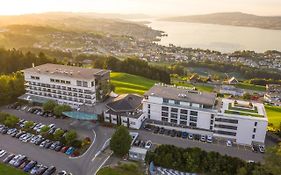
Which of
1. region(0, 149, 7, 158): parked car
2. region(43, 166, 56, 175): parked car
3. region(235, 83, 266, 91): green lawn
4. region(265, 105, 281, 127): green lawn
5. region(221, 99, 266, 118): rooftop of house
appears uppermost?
region(221, 99, 266, 118): rooftop of house

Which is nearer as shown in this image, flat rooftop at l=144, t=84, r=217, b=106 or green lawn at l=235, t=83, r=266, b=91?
flat rooftop at l=144, t=84, r=217, b=106

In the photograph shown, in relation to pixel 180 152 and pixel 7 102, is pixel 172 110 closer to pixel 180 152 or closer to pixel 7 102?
pixel 180 152

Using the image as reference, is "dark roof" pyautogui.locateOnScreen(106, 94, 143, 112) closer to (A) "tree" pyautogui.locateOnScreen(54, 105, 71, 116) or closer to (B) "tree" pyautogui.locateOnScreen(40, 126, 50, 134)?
(A) "tree" pyautogui.locateOnScreen(54, 105, 71, 116)

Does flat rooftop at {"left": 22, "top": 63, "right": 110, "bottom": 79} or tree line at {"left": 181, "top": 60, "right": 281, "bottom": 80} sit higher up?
flat rooftop at {"left": 22, "top": 63, "right": 110, "bottom": 79}

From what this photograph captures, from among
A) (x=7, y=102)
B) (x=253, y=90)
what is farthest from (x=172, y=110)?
(x=253, y=90)

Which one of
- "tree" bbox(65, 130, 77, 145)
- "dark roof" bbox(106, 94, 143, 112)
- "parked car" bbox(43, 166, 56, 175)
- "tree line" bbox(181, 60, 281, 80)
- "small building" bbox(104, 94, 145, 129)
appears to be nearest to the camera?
"parked car" bbox(43, 166, 56, 175)

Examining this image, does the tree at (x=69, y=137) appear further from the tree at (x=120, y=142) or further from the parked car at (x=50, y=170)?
the tree at (x=120, y=142)

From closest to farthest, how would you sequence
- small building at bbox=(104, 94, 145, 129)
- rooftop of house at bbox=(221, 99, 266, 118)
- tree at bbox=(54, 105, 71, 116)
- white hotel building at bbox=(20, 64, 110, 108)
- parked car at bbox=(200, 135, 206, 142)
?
parked car at bbox=(200, 135, 206, 142) → rooftop of house at bbox=(221, 99, 266, 118) → small building at bbox=(104, 94, 145, 129) → tree at bbox=(54, 105, 71, 116) → white hotel building at bbox=(20, 64, 110, 108)

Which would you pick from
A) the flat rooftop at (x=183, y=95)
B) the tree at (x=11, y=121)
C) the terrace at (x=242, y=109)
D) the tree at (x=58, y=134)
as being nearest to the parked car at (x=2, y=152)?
the tree at (x=11, y=121)

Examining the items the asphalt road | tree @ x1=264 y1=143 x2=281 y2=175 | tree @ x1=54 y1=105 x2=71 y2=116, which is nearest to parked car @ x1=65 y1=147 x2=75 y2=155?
the asphalt road
